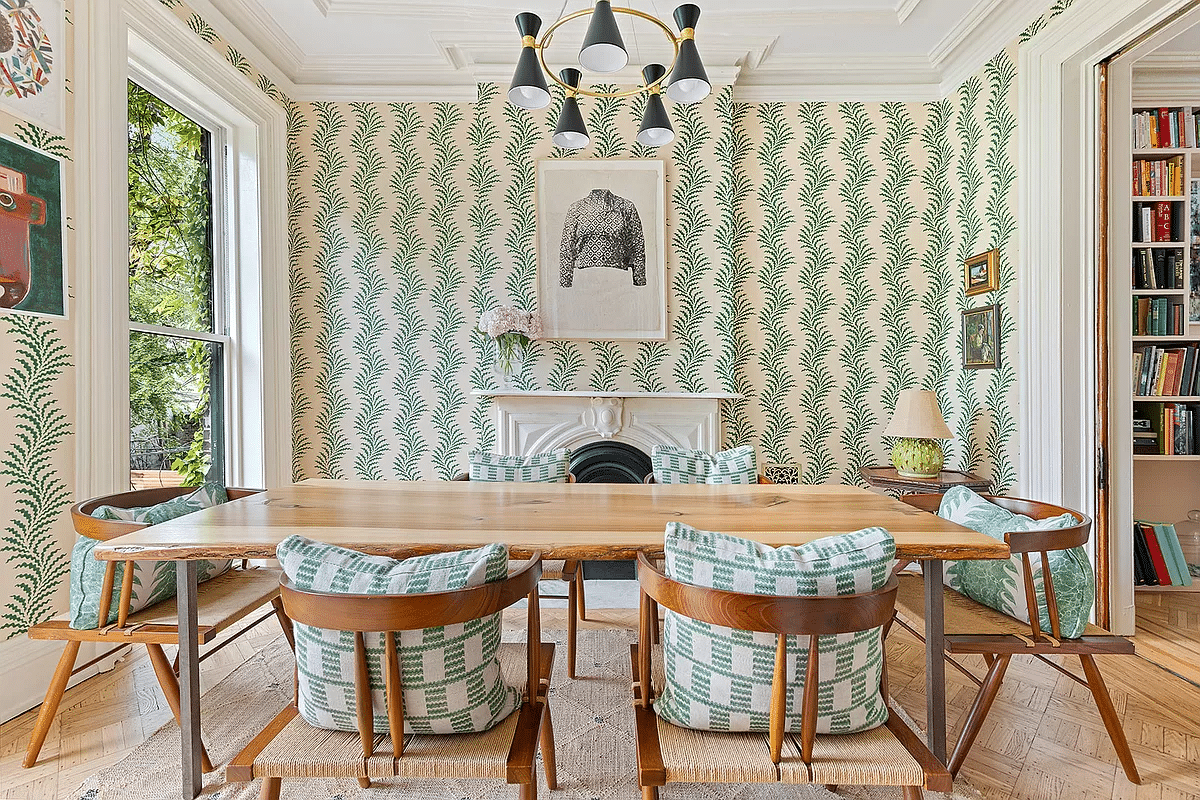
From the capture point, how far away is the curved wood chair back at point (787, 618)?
3.48 ft

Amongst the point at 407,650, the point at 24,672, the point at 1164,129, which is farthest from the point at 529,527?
the point at 1164,129

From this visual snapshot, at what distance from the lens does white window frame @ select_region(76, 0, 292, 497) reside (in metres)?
2.37

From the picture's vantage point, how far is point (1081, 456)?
111 inches

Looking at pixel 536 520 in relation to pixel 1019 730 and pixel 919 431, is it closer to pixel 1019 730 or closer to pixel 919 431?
pixel 1019 730

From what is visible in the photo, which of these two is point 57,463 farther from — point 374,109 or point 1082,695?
point 1082,695

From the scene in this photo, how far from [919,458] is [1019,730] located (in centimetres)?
146

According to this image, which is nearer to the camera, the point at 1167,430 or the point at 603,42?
the point at 603,42

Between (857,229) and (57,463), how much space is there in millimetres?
3990

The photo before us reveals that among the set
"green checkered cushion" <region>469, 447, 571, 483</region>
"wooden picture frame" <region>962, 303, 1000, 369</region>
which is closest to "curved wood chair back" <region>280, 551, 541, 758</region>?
"green checkered cushion" <region>469, 447, 571, 483</region>

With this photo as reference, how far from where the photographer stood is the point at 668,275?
371cm

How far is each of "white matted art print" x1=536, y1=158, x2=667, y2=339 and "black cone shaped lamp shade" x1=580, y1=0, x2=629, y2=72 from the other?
183 centimetres

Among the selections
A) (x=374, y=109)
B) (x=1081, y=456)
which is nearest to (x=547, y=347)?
A: (x=374, y=109)

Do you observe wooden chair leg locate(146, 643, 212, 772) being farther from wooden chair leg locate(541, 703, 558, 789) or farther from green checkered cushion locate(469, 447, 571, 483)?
green checkered cushion locate(469, 447, 571, 483)

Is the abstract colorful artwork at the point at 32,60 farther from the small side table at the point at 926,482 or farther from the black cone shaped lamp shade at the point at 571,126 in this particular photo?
the small side table at the point at 926,482
